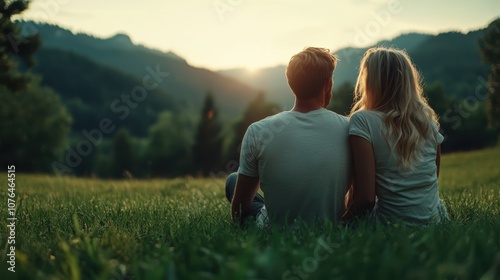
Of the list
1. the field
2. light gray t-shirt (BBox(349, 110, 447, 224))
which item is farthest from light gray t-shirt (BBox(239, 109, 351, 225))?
the field

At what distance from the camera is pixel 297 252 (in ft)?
7.65

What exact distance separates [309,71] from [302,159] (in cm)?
72

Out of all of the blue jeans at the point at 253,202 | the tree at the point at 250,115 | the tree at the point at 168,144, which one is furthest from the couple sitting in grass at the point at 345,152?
the tree at the point at 168,144

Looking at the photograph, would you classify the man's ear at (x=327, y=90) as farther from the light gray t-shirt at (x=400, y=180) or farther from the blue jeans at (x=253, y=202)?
the blue jeans at (x=253, y=202)

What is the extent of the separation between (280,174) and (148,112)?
147 m

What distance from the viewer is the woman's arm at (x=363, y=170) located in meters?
3.80

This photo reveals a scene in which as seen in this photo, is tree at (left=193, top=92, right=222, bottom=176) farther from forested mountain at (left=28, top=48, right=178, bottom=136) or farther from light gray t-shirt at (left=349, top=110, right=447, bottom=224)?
forested mountain at (left=28, top=48, right=178, bottom=136)

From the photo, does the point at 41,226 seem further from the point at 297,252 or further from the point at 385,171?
the point at 385,171

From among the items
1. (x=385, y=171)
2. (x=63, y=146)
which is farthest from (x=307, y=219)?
(x=63, y=146)

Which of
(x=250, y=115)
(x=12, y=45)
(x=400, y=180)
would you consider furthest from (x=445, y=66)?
(x=400, y=180)

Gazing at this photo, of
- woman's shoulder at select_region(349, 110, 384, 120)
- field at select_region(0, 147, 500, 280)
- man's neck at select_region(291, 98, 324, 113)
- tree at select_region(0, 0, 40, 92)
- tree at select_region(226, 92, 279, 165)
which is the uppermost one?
tree at select_region(0, 0, 40, 92)

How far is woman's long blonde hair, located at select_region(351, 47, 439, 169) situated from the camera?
12.8 feet

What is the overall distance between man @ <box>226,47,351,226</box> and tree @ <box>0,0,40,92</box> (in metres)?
11.5

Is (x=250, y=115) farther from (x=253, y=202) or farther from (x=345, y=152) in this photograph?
(x=345, y=152)
